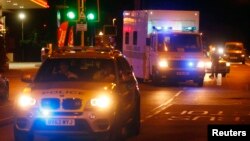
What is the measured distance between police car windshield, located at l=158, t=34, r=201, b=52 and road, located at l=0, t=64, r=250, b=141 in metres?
1.65

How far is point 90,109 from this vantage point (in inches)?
495

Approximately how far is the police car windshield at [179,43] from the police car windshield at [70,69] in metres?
17.4

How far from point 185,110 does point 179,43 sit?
11.1 meters

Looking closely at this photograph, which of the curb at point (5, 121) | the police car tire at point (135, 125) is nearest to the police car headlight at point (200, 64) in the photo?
the curb at point (5, 121)

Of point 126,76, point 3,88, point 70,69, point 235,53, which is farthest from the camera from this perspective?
point 235,53

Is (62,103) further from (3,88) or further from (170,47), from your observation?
(170,47)

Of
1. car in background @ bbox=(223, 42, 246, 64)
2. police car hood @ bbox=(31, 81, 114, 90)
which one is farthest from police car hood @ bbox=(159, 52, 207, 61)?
car in background @ bbox=(223, 42, 246, 64)

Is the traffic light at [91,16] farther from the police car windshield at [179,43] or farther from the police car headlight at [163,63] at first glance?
the police car headlight at [163,63]

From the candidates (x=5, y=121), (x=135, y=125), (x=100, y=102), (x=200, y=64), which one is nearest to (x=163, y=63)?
(x=200, y=64)

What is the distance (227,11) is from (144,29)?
230ft

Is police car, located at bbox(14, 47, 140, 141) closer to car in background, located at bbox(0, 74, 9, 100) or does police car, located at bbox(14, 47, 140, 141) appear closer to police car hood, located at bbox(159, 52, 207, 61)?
car in background, located at bbox(0, 74, 9, 100)

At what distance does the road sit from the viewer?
49.5 feet

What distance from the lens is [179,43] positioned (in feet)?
102

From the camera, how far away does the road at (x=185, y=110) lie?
15.1 m
